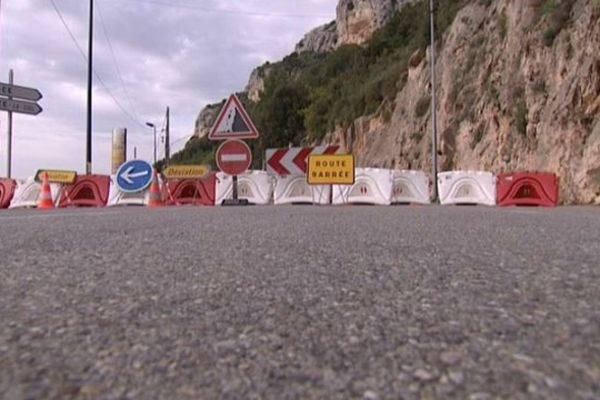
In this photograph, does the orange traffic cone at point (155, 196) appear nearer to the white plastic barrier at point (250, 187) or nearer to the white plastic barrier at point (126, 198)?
the white plastic barrier at point (126, 198)

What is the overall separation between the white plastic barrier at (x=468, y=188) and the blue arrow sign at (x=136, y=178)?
26.3 ft

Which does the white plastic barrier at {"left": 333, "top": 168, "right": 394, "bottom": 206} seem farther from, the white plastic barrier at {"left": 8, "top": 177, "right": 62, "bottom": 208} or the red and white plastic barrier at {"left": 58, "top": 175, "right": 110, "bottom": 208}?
the white plastic barrier at {"left": 8, "top": 177, "right": 62, "bottom": 208}

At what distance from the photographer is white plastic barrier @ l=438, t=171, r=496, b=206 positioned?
51.0ft

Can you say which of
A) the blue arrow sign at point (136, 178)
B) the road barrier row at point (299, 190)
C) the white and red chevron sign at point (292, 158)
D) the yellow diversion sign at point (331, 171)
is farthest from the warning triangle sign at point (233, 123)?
the blue arrow sign at point (136, 178)

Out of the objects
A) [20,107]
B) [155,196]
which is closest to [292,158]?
[155,196]

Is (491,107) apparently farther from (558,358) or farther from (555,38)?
(558,358)

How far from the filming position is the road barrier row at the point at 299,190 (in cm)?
1499

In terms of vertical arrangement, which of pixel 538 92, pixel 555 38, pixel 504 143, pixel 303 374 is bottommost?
pixel 303 374

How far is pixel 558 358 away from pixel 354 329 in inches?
29.9

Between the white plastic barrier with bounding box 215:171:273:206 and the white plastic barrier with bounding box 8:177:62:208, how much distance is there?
4466 millimetres

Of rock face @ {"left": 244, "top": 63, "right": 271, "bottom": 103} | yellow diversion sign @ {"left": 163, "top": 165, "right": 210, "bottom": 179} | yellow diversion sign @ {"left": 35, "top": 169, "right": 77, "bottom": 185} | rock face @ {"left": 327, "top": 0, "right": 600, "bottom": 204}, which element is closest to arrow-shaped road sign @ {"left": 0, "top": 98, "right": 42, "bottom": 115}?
yellow diversion sign @ {"left": 35, "top": 169, "right": 77, "bottom": 185}

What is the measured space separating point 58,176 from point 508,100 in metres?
17.3

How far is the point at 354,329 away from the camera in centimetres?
238

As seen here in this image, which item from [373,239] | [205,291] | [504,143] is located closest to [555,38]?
[504,143]
